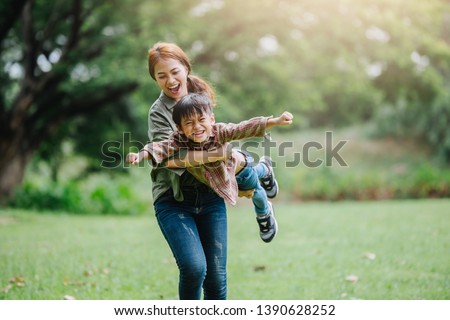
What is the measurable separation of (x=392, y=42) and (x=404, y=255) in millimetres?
8010

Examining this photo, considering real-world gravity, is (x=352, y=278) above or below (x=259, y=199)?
below

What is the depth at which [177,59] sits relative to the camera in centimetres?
340

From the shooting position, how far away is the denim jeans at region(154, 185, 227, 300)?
3.15 metres

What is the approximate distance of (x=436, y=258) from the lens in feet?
19.9

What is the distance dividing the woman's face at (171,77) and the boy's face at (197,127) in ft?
0.94

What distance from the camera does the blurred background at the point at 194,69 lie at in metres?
12.0

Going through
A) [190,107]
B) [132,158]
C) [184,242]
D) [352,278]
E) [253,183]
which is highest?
[190,107]

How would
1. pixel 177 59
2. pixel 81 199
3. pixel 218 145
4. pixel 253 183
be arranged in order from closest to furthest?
pixel 218 145
pixel 177 59
pixel 253 183
pixel 81 199

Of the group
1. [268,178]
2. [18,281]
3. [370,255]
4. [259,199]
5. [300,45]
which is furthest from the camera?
[300,45]

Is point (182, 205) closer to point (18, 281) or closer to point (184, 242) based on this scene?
point (184, 242)

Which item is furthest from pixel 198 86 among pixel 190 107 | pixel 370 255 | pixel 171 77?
pixel 370 255

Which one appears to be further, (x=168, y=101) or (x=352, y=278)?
(x=352, y=278)

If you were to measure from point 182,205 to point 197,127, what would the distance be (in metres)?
0.50
